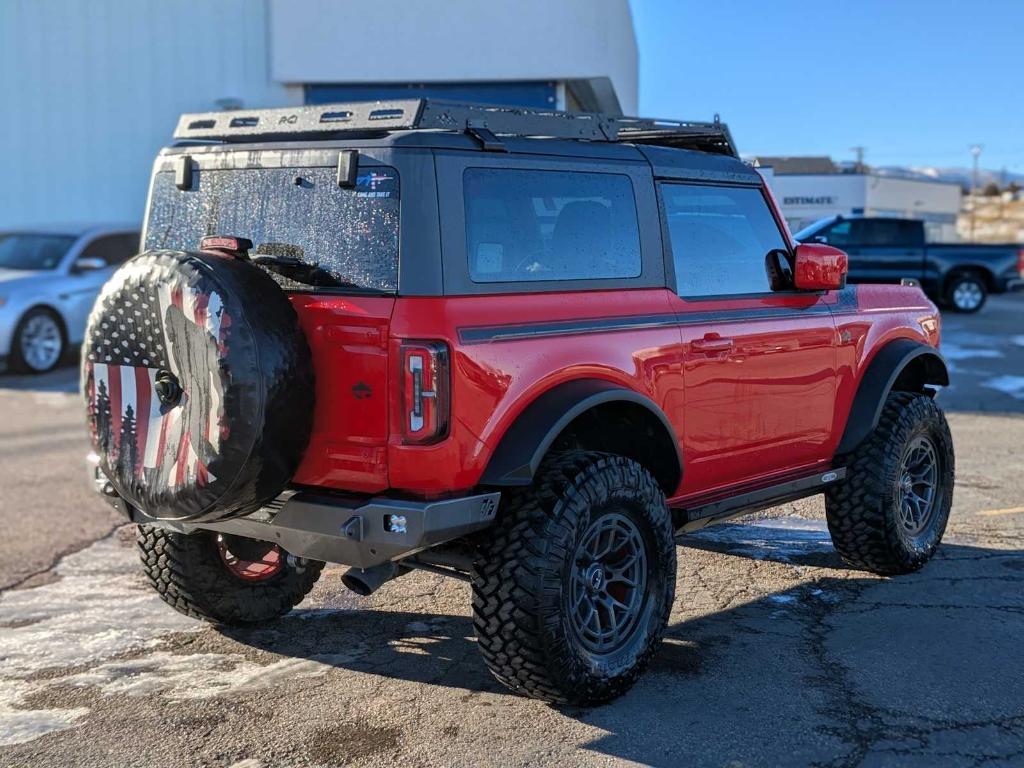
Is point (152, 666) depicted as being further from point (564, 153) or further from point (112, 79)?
point (112, 79)

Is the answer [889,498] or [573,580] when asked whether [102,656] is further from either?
[889,498]

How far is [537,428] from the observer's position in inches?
156

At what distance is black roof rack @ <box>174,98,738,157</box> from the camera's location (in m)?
4.12

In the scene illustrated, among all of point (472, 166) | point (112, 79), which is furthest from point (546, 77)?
point (472, 166)

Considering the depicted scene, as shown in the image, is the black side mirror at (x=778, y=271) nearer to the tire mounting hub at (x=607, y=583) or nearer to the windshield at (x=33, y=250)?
the tire mounting hub at (x=607, y=583)

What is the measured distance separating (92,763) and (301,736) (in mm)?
671

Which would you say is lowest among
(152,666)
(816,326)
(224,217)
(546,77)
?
(152,666)

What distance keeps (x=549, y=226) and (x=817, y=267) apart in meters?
1.54

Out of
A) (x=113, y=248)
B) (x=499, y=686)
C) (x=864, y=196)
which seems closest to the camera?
(x=499, y=686)

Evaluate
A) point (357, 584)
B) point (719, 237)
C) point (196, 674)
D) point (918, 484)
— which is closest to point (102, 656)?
point (196, 674)

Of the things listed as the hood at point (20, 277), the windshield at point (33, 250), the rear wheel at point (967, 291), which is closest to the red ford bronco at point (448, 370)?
the hood at point (20, 277)

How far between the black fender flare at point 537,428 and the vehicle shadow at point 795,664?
36.6 inches

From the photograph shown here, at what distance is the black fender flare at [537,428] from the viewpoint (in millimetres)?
3900

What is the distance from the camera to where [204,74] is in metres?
19.7
